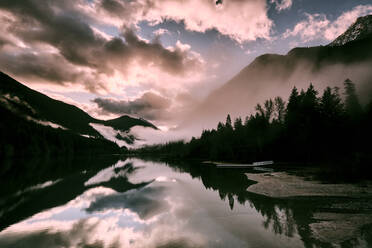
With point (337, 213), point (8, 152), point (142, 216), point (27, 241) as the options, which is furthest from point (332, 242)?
point (8, 152)

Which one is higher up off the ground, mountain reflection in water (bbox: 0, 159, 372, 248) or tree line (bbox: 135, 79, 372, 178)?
tree line (bbox: 135, 79, 372, 178)

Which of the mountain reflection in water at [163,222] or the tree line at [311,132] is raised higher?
the tree line at [311,132]

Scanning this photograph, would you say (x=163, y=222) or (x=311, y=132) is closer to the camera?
(x=163, y=222)

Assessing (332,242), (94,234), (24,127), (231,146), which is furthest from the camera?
(24,127)

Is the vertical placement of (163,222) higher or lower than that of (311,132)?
lower

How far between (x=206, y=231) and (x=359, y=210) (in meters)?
14.6

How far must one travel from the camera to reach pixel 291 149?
79438 mm

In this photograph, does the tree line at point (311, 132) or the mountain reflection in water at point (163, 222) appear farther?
the tree line at point (311, 132)

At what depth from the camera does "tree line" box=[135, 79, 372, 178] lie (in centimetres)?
5903

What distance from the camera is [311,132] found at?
6912 centimetres

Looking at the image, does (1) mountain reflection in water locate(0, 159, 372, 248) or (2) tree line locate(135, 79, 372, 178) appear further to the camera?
(2) tree line locate(135, 79, 372, 178)

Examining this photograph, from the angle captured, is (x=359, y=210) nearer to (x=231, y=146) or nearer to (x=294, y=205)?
(x=294, y=205)

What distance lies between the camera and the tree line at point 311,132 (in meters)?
59.0

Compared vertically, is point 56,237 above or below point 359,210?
below
